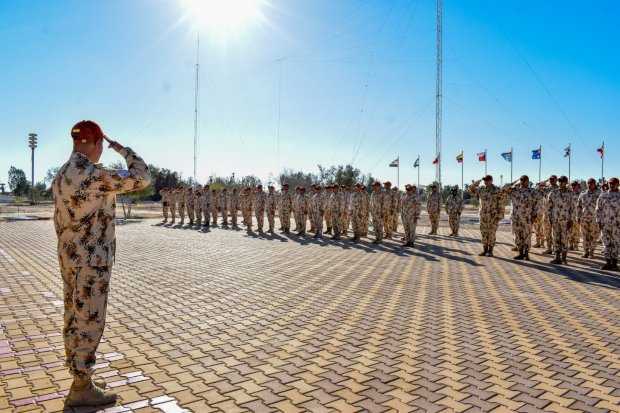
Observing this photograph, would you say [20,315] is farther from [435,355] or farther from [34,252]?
[34,252]

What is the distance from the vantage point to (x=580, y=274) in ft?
29.6

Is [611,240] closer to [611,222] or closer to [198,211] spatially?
[611,222]

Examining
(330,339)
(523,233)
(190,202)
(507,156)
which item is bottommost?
(330,339)

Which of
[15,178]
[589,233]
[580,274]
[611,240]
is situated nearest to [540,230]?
[589,233]

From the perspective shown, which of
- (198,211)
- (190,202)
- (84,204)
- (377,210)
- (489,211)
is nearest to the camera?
(84,204)

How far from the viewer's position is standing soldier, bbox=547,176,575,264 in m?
10.4

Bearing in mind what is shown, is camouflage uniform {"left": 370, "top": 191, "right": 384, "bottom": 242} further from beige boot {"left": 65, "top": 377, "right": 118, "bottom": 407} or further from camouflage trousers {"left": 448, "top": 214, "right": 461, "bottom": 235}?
beige boot {"left": 65, "top": 377, "right": 118, "bottom": 407}

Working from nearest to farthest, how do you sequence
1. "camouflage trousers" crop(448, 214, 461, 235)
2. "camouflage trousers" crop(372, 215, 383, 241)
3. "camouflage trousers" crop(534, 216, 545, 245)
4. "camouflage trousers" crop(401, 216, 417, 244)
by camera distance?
"camouflage trousers" crop(401, 216, 417, 244) < "camouflage trousers" crop(534, 216, 545, 245) < "camouflage trousers" crop(372, 215, 383, 241) < "camouflage trousers" crop(448, 214, 461, 235)

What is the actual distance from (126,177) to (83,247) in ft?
1.92

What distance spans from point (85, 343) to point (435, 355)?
3052mm

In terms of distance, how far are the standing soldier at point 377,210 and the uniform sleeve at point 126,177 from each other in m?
11.8

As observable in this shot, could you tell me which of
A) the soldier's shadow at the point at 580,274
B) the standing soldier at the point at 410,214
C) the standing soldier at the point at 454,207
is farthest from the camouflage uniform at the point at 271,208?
the soldier's shadow at the point at 580,274

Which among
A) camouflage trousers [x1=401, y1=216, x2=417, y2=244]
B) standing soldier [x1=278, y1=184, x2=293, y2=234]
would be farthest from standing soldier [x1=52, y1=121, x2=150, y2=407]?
standing soldier [x1=278, y1=184, x2=293, y2=234]

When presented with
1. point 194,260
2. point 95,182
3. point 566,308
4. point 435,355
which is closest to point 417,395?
point 435,355
